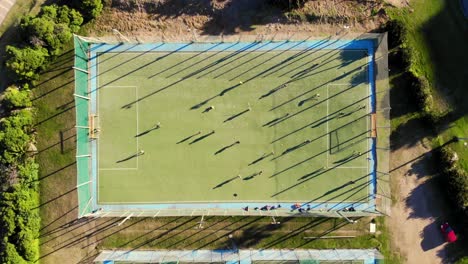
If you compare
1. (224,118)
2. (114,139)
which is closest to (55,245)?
(114,139)

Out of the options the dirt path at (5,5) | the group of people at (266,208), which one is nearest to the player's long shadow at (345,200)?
the group of people at (266,208)

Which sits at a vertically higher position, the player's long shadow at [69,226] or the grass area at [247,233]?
the grass area at [247,233]

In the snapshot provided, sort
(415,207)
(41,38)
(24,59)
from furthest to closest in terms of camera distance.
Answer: (415,207), (41,38), (24,59)

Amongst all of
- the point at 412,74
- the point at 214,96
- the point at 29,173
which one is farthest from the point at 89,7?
the point at 412,74

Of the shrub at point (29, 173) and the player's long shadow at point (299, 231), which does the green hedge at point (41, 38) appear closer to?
the shrub at point (29, 173)

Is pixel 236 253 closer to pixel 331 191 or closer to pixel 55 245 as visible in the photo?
pixel 331 191

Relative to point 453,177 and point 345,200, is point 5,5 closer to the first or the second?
point 345,200
